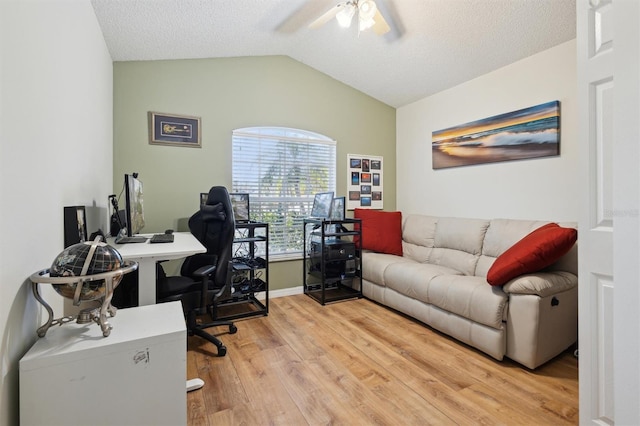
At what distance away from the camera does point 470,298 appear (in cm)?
226

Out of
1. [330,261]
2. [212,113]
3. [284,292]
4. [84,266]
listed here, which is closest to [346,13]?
[212,113]

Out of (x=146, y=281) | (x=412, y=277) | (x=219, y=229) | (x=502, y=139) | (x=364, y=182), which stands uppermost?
(x=502, y=139)

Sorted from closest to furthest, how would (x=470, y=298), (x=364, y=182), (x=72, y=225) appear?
(x=72, y=225), (x=470, y=298), (x=364, y=182)

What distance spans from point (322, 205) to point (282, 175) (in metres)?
0.60

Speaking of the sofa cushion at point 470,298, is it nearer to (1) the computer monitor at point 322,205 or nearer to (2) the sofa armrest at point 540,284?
(2) the sofa armrest at point 540,284

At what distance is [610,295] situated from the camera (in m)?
1.29

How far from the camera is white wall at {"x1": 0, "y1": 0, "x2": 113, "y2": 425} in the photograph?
3.09ft

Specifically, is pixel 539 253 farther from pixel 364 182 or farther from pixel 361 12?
pixel 364 182

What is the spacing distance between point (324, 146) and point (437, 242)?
5.81 ft

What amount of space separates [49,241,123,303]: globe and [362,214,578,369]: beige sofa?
2.25m

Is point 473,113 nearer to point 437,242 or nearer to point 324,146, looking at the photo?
point 437,242

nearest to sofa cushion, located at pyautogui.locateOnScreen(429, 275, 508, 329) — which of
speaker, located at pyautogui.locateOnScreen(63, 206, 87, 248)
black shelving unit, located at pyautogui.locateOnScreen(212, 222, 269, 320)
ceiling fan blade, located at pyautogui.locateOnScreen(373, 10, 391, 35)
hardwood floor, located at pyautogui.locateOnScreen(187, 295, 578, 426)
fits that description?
hardwood floor, located at pyautogui.locateOnScreen(187, 295, 578, 426)

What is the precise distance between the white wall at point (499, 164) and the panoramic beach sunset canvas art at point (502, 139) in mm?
57

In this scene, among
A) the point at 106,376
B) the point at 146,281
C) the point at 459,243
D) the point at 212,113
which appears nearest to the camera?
the point at 106,376
